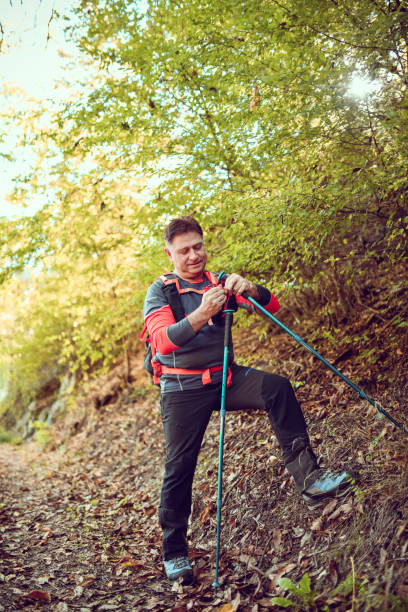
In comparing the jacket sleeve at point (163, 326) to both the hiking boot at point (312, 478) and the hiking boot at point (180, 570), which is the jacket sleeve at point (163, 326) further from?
the hiking boot at point (180, 570)

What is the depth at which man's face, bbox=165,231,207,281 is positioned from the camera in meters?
3.31

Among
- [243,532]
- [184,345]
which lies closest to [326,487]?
[243,532]

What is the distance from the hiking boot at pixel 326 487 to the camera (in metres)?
3.00

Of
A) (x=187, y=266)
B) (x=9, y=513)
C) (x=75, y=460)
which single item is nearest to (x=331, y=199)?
(x=187, y=266)

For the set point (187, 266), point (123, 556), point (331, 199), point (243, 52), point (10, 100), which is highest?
point (10, 100)

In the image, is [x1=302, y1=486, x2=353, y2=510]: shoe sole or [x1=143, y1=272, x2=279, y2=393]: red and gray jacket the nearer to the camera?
[x1=302, y1=486, x2=353, y2=510]: shoe sole

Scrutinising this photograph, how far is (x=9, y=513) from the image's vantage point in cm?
551

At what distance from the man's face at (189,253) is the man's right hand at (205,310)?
0.39 m

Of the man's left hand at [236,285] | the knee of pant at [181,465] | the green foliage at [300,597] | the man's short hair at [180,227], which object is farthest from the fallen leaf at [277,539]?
the man's short hair at [180,227]

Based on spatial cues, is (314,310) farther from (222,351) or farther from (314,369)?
(222,351)

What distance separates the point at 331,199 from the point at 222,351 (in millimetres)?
1603

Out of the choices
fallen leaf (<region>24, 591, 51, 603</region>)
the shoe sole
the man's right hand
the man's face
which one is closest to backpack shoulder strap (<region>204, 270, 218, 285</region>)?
the man's face

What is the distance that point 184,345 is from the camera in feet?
10.3

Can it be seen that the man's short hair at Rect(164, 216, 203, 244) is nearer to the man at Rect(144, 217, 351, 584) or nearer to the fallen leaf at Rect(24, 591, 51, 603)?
the man at Rect(144, 217, 351, 584)
